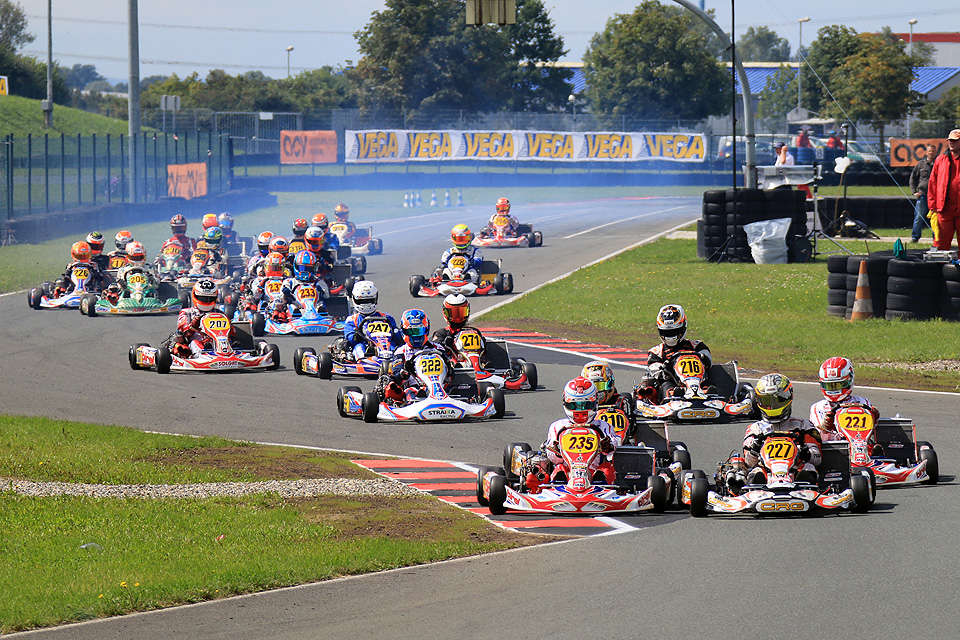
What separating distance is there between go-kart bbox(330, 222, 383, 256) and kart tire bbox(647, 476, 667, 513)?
25.6 m

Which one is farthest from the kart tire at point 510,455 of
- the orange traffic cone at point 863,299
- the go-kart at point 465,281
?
the go-kart at point 465,281

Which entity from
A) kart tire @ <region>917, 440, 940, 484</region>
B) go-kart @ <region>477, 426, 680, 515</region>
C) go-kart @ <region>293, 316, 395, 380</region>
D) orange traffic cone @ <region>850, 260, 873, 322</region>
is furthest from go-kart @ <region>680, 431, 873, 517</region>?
orange traffic cone @ <region>850, 260, 873, 322</region>

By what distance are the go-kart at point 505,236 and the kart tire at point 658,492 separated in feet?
90.9

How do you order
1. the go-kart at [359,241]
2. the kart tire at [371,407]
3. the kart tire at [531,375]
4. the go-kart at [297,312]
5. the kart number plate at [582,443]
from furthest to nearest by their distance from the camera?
the go-kart at [359,241] < the go-kart at [297,312] < the kart tire at [531,375] < the kart tire at [371,407] < the kart number plate at [582,443]

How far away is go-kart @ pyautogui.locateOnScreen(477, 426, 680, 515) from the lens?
11.2m

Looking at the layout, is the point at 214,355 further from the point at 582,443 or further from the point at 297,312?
the point at 582,443

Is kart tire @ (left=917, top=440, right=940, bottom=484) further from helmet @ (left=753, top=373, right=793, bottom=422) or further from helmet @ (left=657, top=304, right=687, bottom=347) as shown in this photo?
helmet @ (left=657, top=304, right=687, bottom=347)

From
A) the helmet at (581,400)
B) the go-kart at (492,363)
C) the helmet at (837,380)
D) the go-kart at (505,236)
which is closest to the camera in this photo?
the helmet at (581,400)

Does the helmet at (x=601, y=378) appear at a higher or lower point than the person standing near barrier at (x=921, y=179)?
lower

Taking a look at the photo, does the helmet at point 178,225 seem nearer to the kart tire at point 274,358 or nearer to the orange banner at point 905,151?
the kart tire at point 274,358

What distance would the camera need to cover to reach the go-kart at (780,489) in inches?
426

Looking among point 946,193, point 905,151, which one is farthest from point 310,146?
point 946,193

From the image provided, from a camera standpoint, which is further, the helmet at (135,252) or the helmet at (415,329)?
the helmet at (135,252)

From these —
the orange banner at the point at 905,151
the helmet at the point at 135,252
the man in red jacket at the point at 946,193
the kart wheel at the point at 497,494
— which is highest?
the orange banner at the point at 905,151
